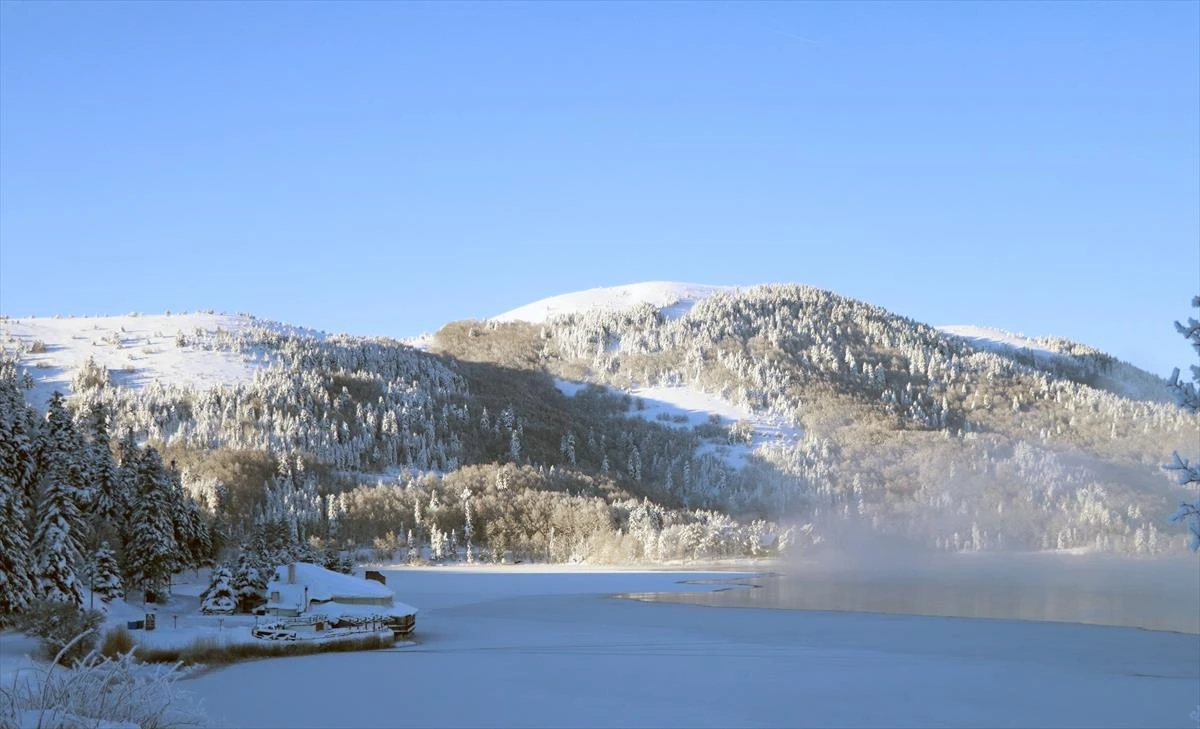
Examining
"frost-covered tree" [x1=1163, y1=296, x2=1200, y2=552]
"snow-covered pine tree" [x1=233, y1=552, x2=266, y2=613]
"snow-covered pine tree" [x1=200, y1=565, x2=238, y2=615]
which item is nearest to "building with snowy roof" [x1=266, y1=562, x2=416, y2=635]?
"snow-covered pine tree" [x1=233, y1=552, x2=266, y2=613]

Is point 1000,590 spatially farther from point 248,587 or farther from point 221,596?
point 221,596

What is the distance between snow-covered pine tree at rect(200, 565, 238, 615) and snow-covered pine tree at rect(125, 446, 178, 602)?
10.0ft

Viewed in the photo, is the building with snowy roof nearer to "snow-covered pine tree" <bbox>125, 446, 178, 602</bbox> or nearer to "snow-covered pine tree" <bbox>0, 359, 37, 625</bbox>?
"snow-covered pine tree" <bbox>125, 446, 178, 602</bbox>

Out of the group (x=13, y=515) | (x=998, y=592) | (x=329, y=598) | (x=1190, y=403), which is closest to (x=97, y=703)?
(x=1190, y=403)

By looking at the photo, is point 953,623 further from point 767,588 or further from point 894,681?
point 767,588

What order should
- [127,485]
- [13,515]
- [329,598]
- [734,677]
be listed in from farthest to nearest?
[127,485], [329,598], [13,515], [734,677]

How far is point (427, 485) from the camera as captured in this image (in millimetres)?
178125

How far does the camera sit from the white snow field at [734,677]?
2889cm

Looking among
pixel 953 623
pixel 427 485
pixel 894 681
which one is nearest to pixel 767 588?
pixel 953 623

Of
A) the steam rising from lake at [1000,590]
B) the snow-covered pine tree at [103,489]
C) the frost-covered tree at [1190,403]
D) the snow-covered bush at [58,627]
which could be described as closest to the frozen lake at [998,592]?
the steam rising from lake at [1000,590]

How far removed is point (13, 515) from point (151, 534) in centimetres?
1763

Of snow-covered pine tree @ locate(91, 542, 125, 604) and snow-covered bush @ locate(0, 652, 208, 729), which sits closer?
snow-covered bush @ locate(0, 652, 208, 729)

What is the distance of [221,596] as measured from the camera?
58.6 meters

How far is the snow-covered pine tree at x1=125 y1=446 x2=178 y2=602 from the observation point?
193 feet
